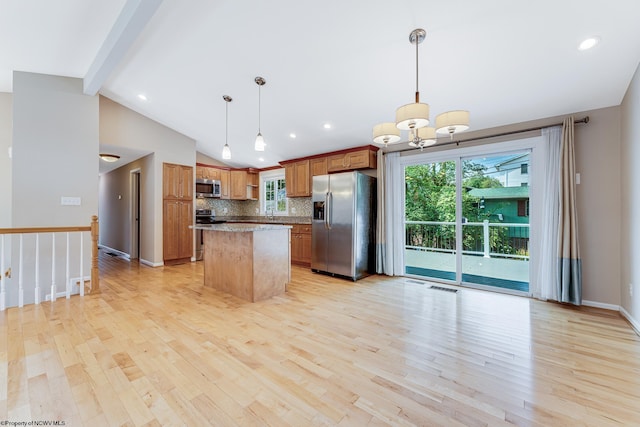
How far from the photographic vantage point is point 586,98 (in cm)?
298

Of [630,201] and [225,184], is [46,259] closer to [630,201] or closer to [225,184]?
[225,184]

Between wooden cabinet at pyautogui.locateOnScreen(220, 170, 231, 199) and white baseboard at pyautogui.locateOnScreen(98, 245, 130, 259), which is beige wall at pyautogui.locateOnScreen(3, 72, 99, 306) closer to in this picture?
white baseboard at pyautogui.locateOnScreen(98, 245, 130, 259)

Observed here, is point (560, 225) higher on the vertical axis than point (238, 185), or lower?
lower

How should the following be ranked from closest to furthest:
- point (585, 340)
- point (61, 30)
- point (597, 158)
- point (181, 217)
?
point (585, 340), point (61, 30), point (597, 158), point (181, 217)

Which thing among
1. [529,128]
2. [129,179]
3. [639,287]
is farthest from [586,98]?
[129,179]

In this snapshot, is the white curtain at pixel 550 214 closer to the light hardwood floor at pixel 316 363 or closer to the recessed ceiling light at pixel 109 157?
the light hardwood floor at pixel 316 363

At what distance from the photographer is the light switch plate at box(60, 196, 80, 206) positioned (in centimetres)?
371

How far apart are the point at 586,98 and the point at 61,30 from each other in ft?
19.3

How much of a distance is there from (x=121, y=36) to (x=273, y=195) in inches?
187

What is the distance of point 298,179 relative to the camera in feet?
19.6

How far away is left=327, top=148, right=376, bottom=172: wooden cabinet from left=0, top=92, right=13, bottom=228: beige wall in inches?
214

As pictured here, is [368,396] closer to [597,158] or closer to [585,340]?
[585,340]

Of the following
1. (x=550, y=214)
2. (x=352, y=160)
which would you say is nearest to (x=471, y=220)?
(x=550, y=214)

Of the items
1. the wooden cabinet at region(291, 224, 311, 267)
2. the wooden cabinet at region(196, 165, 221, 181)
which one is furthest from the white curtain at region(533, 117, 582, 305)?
the wooden cabinet at region(196, 165, 221, 181)
